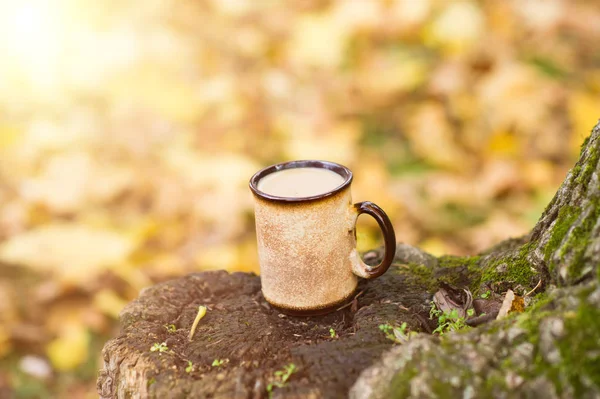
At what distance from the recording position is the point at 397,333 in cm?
151

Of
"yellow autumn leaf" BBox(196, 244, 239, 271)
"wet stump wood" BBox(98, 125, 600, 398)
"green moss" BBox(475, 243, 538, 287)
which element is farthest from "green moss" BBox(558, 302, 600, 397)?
"yellow autumn leaf" BBox(196, 244, 239, 271)

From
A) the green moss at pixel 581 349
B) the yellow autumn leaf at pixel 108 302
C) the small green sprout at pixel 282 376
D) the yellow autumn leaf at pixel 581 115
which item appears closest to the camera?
the green moss at pixel 581 349

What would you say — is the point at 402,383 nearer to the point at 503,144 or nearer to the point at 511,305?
the point at 511,305

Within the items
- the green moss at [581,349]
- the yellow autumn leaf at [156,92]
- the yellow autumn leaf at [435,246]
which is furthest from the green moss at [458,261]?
the yellow autumn leaf at [156,92]

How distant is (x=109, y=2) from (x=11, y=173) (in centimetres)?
168

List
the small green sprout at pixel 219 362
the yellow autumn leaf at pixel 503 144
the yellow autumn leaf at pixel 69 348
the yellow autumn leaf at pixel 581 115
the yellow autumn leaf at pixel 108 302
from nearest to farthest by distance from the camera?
the small green sprout at pixel 219 362 < the yellow autumn leaf at pixel 69 348 < the yellow autumn leaf at pixel 108 302 < the yellow autumn leaf at pixel 581 115 < the yellow autumn leaf at pixel 503 144

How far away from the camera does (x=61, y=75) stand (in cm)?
475

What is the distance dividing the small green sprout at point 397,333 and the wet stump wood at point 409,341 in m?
0.02

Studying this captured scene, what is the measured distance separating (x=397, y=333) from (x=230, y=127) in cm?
336

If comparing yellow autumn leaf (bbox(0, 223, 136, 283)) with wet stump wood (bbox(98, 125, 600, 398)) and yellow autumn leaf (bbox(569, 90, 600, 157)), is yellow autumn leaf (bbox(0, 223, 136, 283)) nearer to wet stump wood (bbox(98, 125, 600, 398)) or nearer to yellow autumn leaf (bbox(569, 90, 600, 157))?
wet stump wood (bbox(98, 125, 600, 398))

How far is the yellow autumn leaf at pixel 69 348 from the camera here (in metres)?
3.27

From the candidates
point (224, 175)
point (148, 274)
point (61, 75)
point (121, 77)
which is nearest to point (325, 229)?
point (148, 274)

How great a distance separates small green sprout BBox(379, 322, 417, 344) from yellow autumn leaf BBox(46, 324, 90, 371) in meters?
2.35

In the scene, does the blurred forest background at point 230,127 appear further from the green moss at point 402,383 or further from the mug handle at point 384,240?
the green moss at point 402,383
